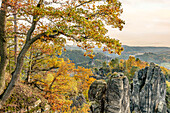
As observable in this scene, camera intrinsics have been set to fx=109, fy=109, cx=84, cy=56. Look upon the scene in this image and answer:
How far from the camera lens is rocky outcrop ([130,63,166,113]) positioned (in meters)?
38.1

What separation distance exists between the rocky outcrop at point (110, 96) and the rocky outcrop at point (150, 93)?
30342 mm

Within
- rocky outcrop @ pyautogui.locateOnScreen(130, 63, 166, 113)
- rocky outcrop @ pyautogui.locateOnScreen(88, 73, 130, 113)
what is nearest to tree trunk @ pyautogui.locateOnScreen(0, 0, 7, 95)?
rocky outcrop @ pyautogui.locateOnScreen(88, 73, 130, 113)

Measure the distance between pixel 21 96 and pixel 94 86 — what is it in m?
8.88

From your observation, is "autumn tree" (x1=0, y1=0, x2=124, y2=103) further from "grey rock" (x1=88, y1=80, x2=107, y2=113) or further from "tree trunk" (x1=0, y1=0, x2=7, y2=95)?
"grey rock" (x1=88, y1=80, x2=107, y2=113)

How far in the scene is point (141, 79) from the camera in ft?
136

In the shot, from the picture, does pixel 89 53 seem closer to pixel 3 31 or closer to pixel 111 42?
pixel 111 42

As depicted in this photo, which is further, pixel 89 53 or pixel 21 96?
pixel 21 96

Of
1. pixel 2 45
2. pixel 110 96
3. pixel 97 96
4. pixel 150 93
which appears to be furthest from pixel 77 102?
pixel 150 93

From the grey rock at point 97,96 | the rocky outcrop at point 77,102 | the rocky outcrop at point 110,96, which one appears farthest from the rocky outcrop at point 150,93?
the grey rock at point 97,96

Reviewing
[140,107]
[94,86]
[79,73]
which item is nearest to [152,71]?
[140,107]

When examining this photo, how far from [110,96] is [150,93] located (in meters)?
33.4

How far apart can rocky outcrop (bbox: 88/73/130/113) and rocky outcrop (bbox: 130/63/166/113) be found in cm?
3034

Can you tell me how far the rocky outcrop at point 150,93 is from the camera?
3806cm

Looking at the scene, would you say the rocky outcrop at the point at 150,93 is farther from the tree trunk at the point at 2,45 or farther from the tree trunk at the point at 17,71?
the tree trunk at the point at 2,45
